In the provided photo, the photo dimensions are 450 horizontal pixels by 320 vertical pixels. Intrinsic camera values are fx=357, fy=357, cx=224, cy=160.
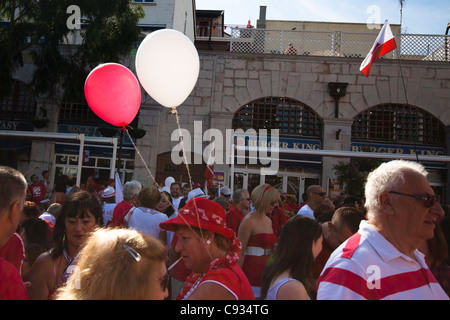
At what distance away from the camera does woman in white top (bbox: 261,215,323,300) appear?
222 cm

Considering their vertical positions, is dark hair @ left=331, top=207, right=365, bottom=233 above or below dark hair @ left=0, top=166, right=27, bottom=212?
below

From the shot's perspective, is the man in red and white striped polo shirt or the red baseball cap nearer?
the man in red and white striped polo shirt

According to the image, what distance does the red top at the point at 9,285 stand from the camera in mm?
1413

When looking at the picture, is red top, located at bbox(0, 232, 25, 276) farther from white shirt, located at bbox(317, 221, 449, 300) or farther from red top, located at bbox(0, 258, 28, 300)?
white shirt, located at bbox(317, 221, 449, 300)

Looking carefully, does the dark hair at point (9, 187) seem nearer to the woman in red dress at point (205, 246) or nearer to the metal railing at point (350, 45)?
the woman in red dress at point (205, 246)

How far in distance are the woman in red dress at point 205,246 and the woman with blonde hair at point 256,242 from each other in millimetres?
1662

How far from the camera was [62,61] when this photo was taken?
1362 centimetres

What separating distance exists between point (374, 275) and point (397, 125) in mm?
14286

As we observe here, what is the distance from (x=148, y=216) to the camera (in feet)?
13.9

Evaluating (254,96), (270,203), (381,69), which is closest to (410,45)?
(381,69)

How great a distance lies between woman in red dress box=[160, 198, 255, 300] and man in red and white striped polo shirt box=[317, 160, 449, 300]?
490 mm

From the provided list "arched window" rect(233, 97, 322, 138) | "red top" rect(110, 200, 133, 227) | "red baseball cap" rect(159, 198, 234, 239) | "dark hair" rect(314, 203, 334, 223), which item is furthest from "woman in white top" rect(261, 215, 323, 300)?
"arched window" rect(233, 97, 322, 138)

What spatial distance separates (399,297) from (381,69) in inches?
571
